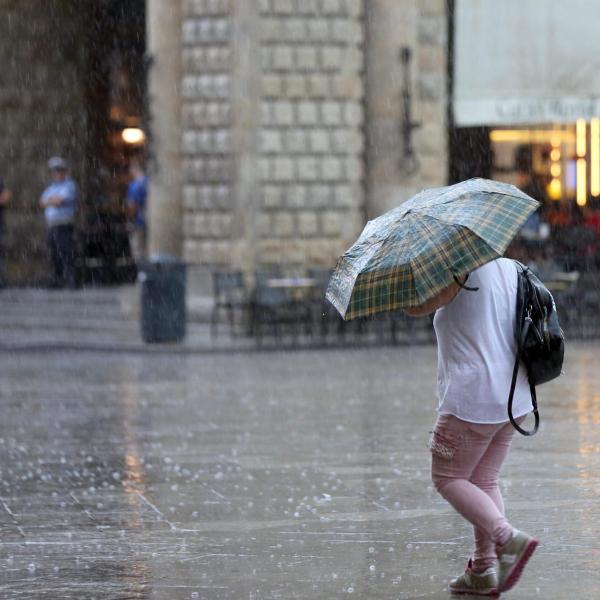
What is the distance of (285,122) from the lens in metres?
23.8

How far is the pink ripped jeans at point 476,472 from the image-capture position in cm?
715

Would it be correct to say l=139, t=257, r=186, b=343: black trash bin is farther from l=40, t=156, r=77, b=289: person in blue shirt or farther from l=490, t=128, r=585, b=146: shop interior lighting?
l=490, t=128, r=585, b=146: shop interior lighting

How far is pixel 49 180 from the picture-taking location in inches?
1251

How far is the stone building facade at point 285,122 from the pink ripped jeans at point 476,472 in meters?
16.4

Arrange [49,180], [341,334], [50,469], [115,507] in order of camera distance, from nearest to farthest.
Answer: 1. [115,507]
2. [50,469]
3. [341,334]
4. [49,180]

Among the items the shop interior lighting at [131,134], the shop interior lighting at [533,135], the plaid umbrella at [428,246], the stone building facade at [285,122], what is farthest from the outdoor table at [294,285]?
the plaid umbrella at [428,246]

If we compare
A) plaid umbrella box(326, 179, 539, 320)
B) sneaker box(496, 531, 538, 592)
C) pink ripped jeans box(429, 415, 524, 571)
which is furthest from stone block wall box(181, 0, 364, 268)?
sneaker box(496, 531, 538, 592)

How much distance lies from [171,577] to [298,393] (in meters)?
8.26

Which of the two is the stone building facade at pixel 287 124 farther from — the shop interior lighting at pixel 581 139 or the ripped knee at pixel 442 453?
the ripped knee at pixel 442 453

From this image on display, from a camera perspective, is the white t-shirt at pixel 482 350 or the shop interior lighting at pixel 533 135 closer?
the white t-shirt at pixel 482 350

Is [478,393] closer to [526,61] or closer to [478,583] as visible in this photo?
[478,583]

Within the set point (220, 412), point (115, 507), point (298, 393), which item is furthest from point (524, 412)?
point (298, 393)

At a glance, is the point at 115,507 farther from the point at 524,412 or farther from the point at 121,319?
the point at 121,319

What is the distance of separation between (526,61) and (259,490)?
15.0 m
